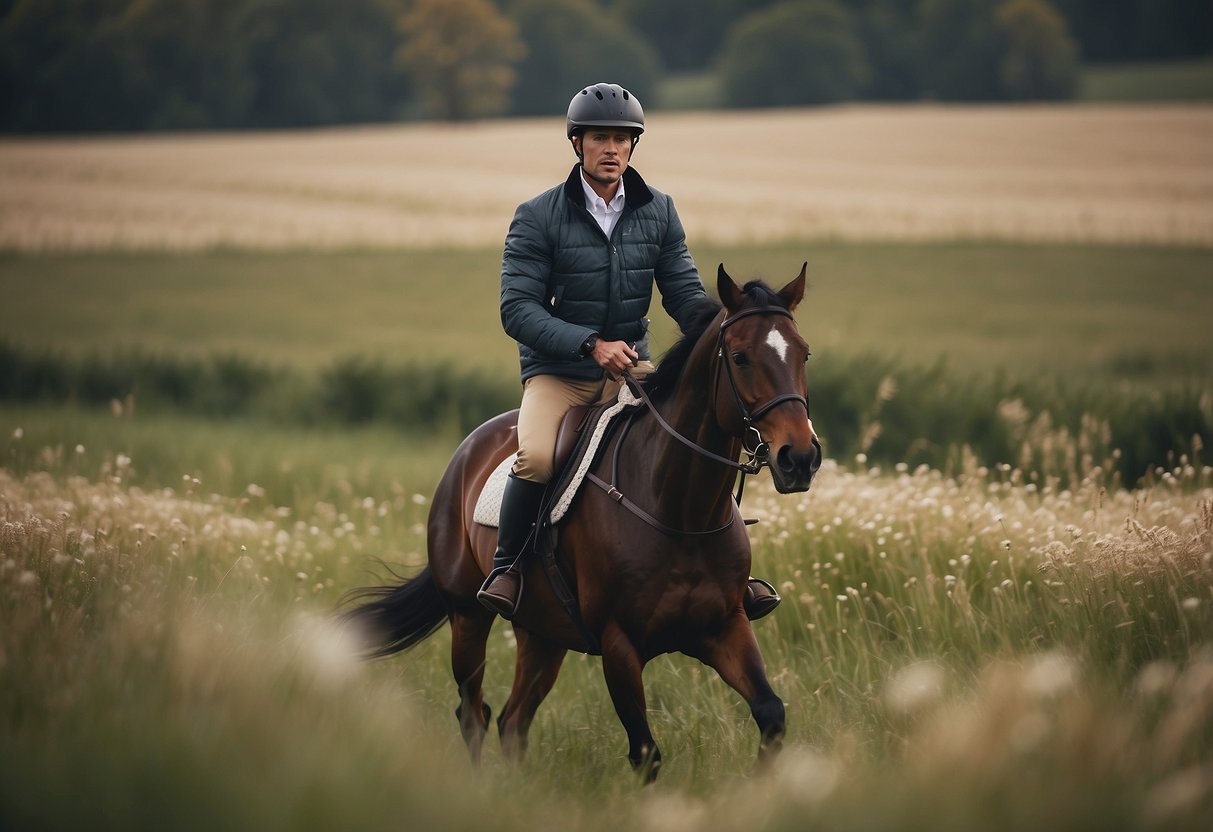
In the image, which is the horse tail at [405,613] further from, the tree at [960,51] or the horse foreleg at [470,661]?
the tree at [960,51]

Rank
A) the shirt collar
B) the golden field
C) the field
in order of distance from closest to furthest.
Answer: the field
the shirt collar
the golden field

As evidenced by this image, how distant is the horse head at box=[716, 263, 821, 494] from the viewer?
5047 millimetres

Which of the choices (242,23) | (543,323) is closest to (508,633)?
(543,323)

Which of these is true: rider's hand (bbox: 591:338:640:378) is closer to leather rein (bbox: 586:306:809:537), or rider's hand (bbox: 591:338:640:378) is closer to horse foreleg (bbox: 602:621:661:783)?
leather rein (bbox: 586:306:809:537)

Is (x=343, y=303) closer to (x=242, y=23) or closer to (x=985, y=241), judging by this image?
(x=985, y=241)

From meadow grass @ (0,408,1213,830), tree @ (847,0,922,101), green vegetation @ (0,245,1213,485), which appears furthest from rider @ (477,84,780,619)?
tree @ (847,0,922,101)

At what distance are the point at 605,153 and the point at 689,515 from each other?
1811 mm

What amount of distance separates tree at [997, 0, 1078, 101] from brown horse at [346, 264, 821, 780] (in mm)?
85986

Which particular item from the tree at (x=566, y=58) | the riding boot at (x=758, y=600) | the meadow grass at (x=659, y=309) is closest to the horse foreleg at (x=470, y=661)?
the riding boot at (x=758, y=600)

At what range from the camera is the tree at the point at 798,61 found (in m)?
92.7

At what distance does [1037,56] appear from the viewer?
8625cm

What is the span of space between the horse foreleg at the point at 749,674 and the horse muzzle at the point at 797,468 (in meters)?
1.06

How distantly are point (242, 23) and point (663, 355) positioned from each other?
84612 mm

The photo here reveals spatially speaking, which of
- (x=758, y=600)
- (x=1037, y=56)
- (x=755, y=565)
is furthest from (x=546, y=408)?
(x=1037, y=56)
